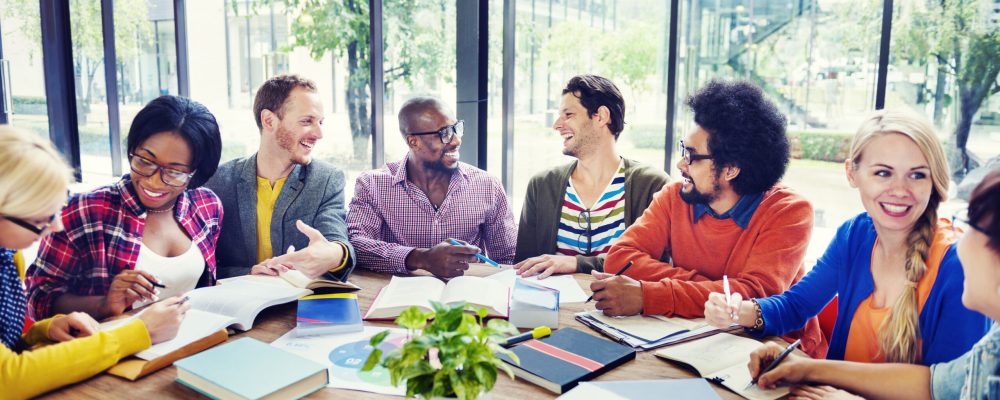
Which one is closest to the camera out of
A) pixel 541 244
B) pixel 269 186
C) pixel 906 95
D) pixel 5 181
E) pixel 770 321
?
pixel 5 181

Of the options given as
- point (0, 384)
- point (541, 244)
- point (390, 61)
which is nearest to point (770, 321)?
point (541, 244)

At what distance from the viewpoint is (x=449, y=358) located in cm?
93

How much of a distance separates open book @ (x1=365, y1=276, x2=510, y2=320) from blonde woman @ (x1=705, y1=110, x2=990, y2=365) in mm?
528

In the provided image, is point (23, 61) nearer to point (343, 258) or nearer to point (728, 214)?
point (343, 258)

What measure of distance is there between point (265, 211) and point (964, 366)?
2.12 m

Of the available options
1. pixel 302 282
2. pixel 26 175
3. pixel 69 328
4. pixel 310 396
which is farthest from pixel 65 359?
pixel 302 282

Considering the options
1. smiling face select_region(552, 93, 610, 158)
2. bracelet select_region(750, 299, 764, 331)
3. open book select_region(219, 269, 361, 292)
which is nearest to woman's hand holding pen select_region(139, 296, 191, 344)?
open book select_region(219, 269, 361, 292)

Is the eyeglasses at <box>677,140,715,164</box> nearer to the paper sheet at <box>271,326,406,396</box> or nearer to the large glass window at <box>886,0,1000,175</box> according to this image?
the paper sheet at <box>271,326,406,396</box>

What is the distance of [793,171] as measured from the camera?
3945mm

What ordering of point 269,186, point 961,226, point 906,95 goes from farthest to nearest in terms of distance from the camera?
point 906,95 → point 269,186 → point 961,226

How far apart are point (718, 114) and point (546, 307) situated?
34.2 inches

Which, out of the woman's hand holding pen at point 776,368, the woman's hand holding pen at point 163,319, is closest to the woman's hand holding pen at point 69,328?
the woman's hand holding pen at point 163,319

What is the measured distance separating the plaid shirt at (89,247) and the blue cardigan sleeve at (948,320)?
80.4 inches

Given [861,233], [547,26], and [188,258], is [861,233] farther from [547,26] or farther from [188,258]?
[547,26]
